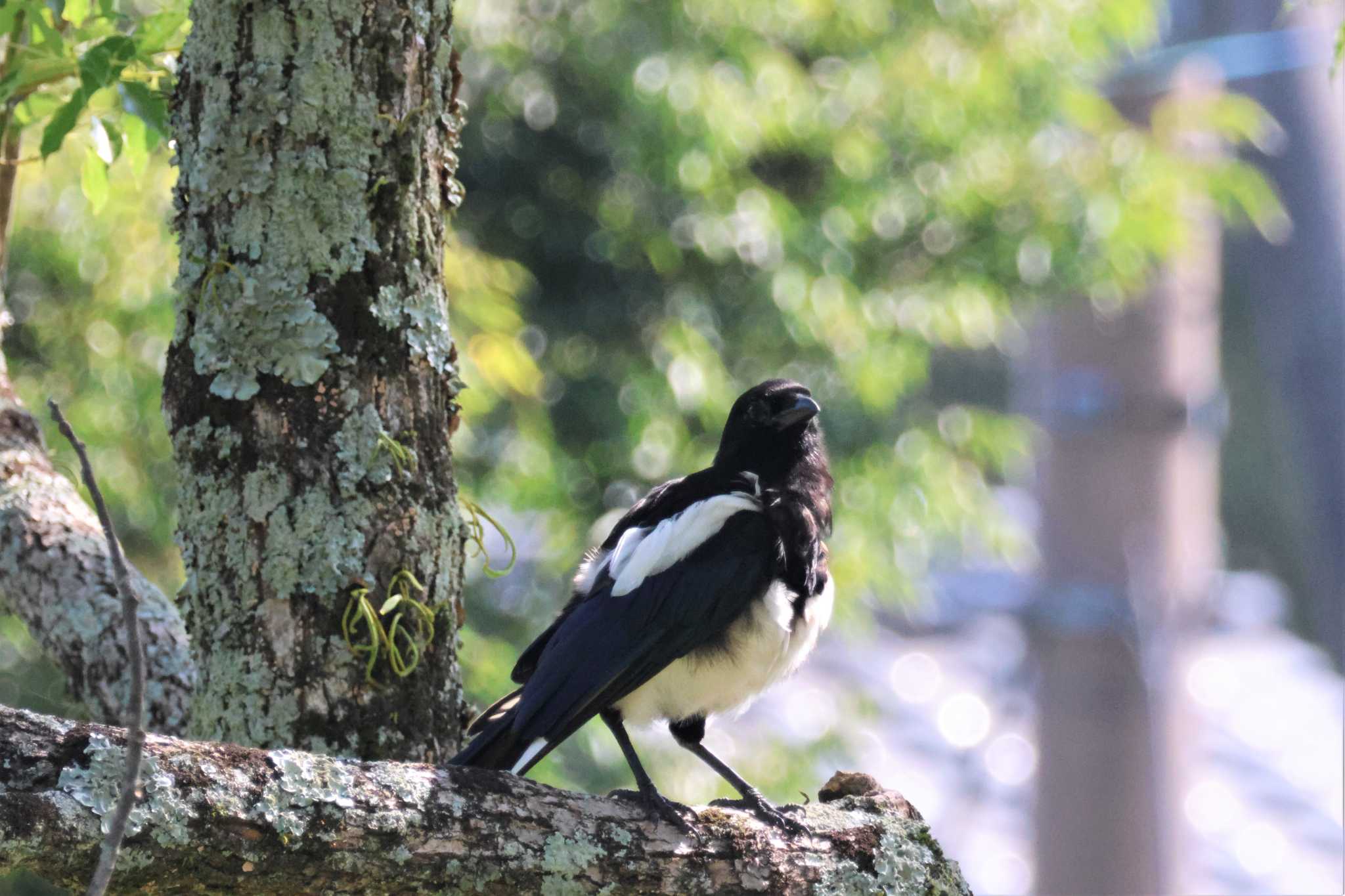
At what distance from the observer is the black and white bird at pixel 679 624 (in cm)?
223

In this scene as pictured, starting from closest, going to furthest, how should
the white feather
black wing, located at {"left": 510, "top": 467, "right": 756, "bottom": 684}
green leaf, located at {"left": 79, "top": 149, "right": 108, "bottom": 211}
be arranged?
the white feather < green leaf, located at {"left": 79, "top": 149, "right": 108, "bottom": 211} < black wing, located at {"left": 510, "top": 467, "right": 756, "bottom": 684}

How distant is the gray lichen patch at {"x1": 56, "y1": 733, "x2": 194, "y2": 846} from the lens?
4.70 ft

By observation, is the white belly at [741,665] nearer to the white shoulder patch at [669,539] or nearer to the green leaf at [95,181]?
the white shoulder patch at [669,539]

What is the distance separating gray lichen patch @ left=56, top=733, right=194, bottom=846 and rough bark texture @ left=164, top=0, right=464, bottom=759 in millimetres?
553

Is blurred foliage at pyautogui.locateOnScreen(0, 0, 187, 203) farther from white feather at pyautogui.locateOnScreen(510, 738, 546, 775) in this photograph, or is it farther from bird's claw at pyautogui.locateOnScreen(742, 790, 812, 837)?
bird's claw at pyautogui.locateOnScreen(742, 790, 812, 837)

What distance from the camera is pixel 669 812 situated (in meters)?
1.83

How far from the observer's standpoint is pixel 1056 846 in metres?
6.45

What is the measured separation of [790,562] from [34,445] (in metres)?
1.34

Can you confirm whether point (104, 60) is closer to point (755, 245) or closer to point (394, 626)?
point (394, 626)

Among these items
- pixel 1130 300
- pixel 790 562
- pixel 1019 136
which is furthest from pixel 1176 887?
pixel 790 562

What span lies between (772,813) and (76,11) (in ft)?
5.31

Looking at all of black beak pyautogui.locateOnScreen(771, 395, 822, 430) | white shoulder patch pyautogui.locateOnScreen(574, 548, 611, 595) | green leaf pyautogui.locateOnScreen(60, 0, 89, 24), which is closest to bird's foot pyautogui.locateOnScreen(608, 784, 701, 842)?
white shoulder patch pyautogui.locateOnScreen(574, 548, 611, 595)

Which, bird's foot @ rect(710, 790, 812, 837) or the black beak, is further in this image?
the black beak

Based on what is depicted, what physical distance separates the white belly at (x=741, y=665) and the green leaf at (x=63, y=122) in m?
1.25
